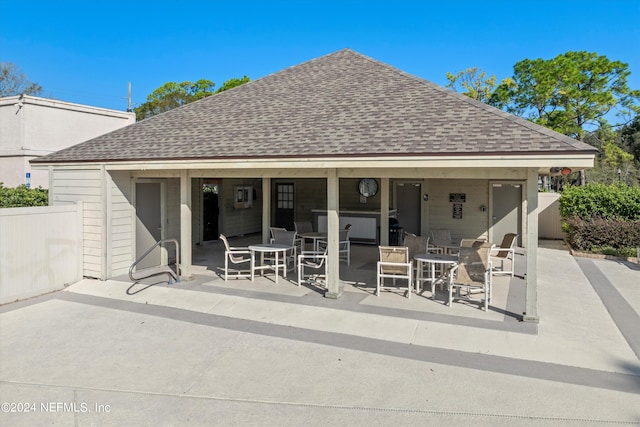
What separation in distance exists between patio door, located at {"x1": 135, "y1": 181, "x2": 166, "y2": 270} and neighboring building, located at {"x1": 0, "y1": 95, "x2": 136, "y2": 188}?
930 cm

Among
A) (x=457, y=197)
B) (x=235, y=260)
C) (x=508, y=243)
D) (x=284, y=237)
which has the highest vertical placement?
(x=457, y=197)

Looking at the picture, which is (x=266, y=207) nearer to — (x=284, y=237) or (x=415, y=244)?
(x=284, y=237)

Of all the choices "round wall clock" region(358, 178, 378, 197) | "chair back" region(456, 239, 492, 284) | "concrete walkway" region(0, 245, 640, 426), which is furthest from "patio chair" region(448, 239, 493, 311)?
"round wall clock" region(358, 178, 378, 197)

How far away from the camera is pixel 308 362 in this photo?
17.2 ft

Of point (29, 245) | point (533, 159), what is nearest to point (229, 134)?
point (29, 245)

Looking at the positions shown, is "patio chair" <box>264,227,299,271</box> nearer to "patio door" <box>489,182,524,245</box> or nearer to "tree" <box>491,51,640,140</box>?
"patio door" <box>489,182,524,245</box>

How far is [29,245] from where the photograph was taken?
8164 millimetres

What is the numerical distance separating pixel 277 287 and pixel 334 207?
2100 mm

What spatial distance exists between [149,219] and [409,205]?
873 cm

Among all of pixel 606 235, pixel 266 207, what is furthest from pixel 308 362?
pixel 606 235

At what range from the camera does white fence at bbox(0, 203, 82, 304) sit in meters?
7.78

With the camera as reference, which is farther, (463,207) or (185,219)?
(463,207)

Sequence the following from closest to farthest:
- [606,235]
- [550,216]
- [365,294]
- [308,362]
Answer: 1. [308,362]
2. [365,294]
3. [606,235]
4. [550,216]

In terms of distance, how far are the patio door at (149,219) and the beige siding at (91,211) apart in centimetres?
84
